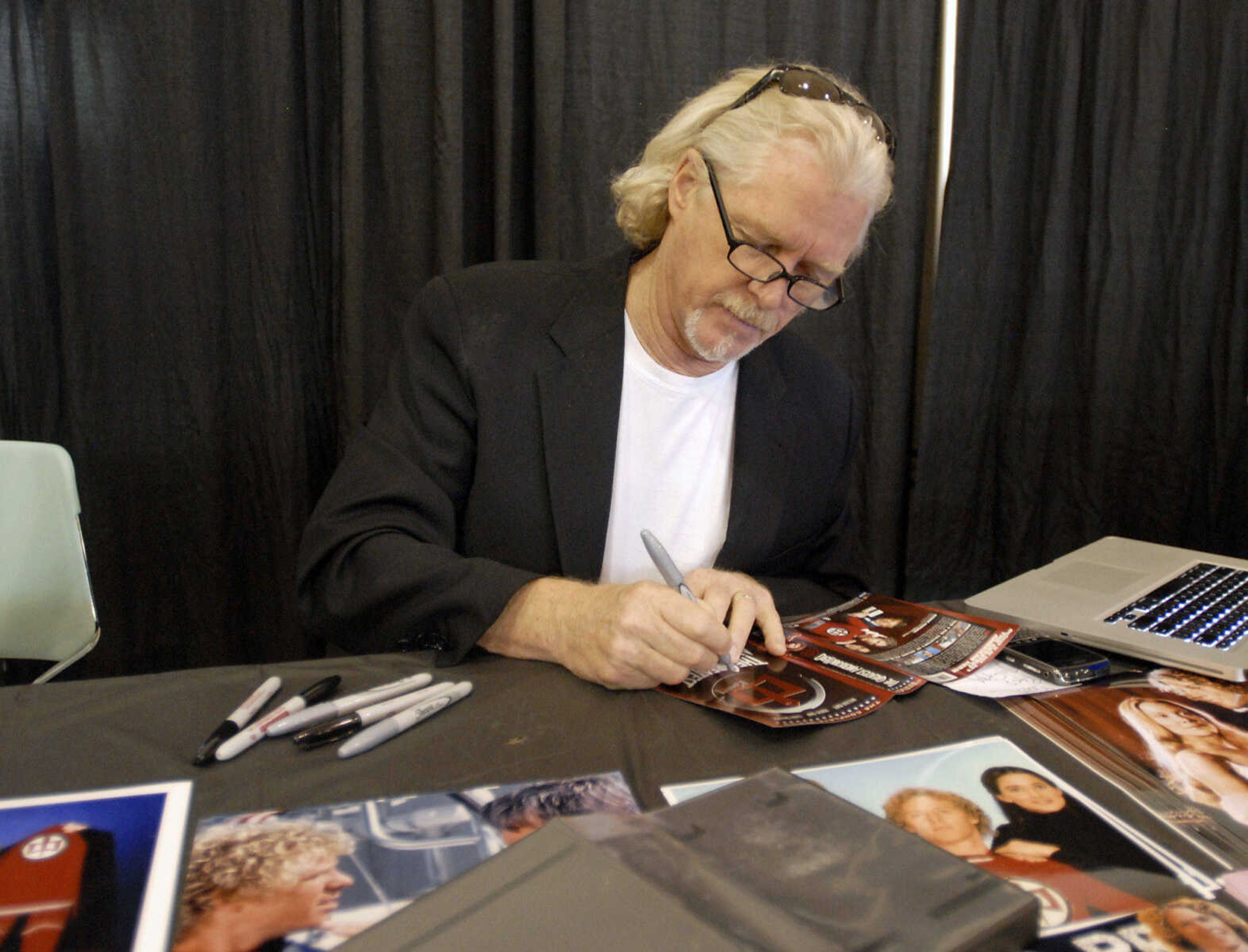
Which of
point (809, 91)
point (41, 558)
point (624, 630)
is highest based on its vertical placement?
point (809, 91)

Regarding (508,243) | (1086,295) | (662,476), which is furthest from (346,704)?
(1086,295)

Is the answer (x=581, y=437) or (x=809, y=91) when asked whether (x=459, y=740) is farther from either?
(x=809, y=91)

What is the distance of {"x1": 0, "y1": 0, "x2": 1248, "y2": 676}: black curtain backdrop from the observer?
1691mm

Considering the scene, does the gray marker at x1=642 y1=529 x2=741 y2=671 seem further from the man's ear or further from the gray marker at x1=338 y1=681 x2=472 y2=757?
the man's ear

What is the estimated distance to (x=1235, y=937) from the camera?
504 millimetres

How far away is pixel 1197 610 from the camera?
104 centimetres

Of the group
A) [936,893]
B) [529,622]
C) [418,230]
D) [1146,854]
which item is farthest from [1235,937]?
[418,230]

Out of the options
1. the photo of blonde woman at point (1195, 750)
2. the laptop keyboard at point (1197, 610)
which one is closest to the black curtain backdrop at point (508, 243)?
the laptop keyboard at point (1197, 610)

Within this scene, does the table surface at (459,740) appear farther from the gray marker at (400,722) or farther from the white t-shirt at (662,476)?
the white t-shirt at (662,476)

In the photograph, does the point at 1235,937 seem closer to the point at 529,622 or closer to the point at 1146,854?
the point at 1146,854

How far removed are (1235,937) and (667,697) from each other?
1.48ft

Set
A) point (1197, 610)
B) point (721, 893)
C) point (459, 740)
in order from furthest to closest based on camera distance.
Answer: point (1197, 610) → point (459, 740) → point (721, 893)

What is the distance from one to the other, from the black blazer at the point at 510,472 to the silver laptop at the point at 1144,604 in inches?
11.5

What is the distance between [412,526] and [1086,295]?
1.98 metres
